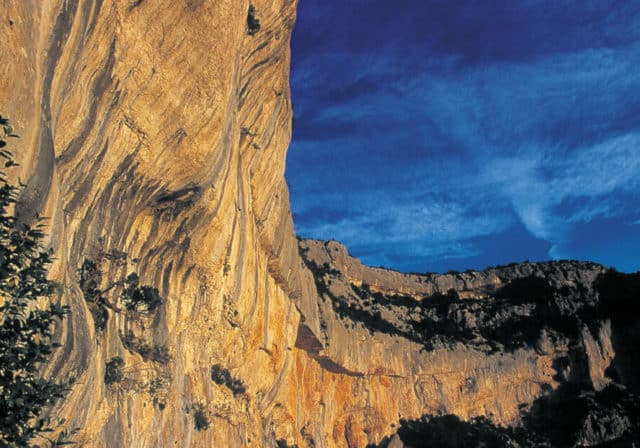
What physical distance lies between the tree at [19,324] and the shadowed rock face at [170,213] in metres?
0.70

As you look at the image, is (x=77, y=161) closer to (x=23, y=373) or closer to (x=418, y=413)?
(x=23, y=373)

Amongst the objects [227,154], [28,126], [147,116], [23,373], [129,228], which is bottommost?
[23,373]

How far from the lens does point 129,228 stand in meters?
13.9

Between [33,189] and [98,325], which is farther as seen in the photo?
[98,325]

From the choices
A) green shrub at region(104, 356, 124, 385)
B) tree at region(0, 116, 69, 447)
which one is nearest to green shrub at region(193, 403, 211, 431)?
green shrub at region(104, 356, 124, 385)

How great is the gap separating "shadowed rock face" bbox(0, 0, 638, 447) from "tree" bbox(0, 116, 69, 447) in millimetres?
702

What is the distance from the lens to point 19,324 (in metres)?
6.44

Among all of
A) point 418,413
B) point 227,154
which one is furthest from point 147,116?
point 418,413

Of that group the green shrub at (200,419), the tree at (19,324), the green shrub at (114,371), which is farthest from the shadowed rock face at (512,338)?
the tree at (19,324)

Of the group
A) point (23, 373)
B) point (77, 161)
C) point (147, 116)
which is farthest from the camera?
point (147, 116)

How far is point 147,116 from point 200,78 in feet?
5.80

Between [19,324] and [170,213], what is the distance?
29.3 feet

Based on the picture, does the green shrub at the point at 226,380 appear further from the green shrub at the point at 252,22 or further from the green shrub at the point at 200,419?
the green shrub at the point at 252,22

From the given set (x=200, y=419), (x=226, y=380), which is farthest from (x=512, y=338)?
(x=200, y=419)
